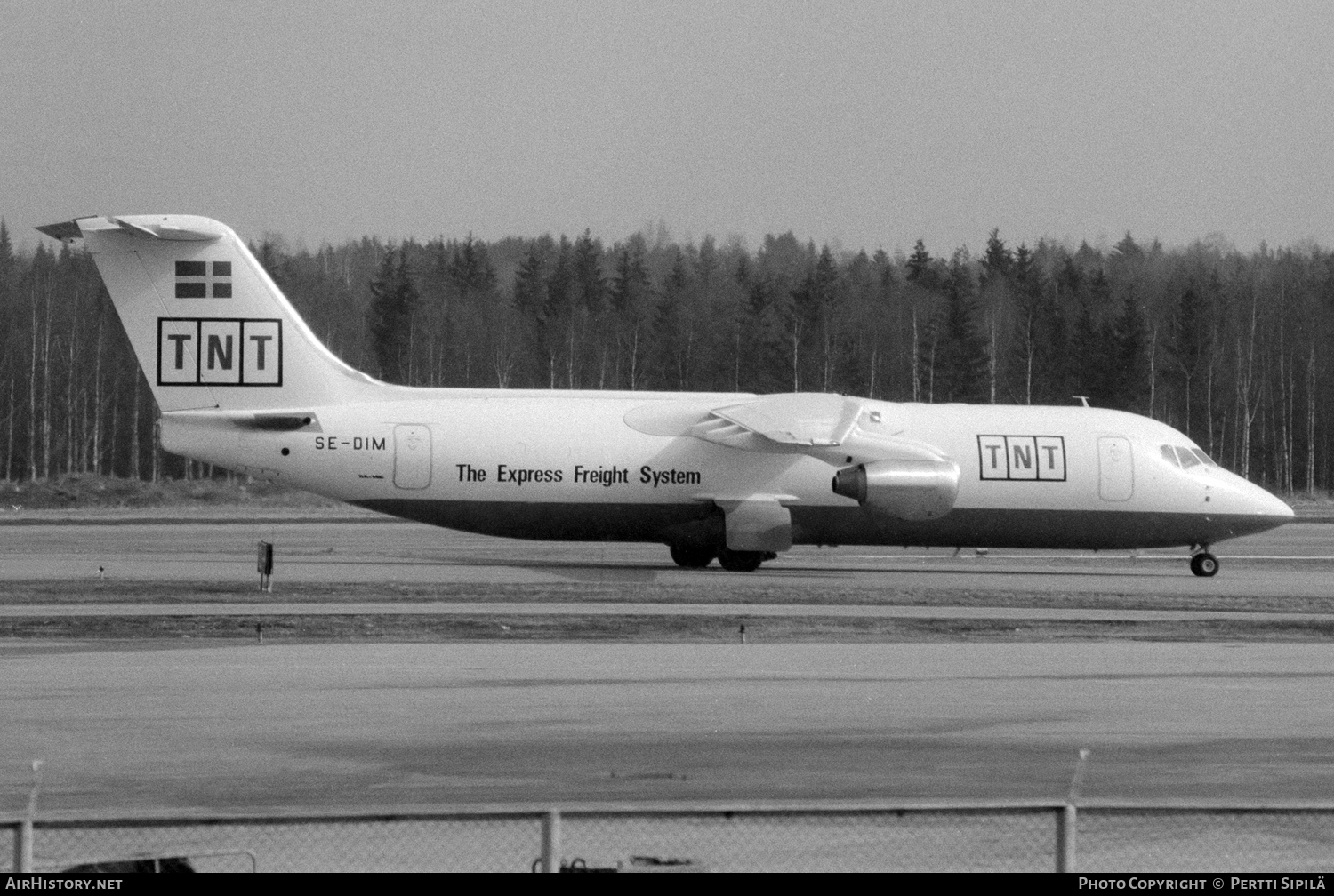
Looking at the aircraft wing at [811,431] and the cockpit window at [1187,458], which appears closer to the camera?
the aircraft wing at [811,431]

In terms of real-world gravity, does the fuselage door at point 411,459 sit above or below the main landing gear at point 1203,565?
above

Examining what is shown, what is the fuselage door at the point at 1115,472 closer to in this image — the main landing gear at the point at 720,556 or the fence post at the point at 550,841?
the main landing gear at the point at 720,556

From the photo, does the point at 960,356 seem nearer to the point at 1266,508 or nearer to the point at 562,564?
the point at 1266,508

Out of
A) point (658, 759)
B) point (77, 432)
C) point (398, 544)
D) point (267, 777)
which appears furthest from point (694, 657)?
point (77, 432)

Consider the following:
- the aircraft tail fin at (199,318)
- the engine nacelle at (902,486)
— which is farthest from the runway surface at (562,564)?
the aircraft tail fin at (199,318)

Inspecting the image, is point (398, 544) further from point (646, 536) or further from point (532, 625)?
point (532, 625)

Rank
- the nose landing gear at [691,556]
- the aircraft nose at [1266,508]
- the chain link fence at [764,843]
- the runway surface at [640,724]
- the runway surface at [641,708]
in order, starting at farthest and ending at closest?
the aircraft nose at [1266,508], the nose landing gear at [691,556], the runway surface at [641,708], the runway surface at [640,724], the chain link fence at [764,843]

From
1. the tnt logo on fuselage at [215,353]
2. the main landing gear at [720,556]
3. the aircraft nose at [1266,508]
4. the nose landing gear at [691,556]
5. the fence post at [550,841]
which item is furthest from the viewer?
the aircraft nose at [1266,508]

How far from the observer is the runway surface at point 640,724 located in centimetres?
1364

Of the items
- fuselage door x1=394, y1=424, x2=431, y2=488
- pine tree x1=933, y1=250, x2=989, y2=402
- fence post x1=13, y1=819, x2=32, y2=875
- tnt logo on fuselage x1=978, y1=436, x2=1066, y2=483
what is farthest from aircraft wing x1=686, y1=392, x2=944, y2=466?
pine tree x1=933, y1=250, x2=989, y2=402

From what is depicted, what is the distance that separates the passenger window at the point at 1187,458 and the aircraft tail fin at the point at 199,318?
19629 mm

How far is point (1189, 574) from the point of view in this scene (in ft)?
130

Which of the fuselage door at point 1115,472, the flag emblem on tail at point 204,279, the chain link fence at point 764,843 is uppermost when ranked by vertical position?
the flag emblem on tail at point 204,279

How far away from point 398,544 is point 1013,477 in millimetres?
17224
